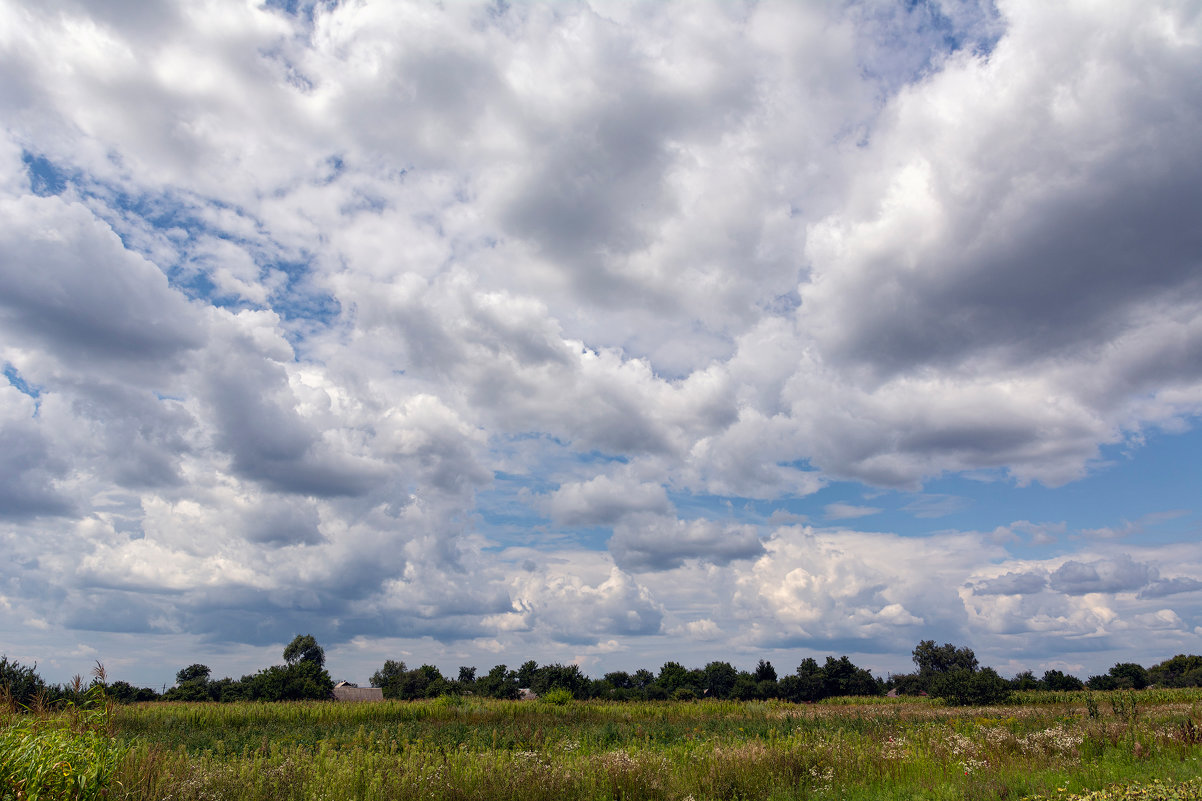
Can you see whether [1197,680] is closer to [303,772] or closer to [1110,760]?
[1110,760]

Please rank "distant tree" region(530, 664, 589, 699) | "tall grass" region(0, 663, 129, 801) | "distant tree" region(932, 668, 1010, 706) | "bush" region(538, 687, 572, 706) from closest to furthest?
"tall grass" region(0, 663, 129, 801)
"bush" region(538, 687, 572, 706)
"distant tree" region(932, 668, 1010, 706)
"distant tree" region(530, 664, 589, 699)

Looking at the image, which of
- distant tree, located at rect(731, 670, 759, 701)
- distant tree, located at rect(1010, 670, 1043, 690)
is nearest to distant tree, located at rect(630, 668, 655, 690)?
distant tree, located at rect(731, 670, 759, 701)

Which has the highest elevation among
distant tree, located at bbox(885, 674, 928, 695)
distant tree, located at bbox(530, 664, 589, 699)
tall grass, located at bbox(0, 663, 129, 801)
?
tall grass, located at bbox(0, 663, 129, 801)

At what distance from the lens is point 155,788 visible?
9.52m

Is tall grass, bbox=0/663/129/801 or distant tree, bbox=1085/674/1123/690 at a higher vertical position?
tall grass, bbox=0/663/129/801

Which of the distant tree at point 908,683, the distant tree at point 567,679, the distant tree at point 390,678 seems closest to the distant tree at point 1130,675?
the distant tree at point 908,683

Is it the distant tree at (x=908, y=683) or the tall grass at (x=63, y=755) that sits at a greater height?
the tall grass at (x=63, y=755)

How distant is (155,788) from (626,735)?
15.0 m

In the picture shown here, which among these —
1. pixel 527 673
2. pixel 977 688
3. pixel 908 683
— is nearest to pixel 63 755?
pixel 977 688

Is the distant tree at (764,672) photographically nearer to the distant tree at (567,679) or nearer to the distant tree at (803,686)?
the distant tree at (803,686)

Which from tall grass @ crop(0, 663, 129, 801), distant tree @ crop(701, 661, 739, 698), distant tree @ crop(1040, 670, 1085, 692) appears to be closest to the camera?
tall grass @ crop(0, 663, 129, 801)

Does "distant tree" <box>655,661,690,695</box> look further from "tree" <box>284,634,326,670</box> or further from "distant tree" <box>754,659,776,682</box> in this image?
"tree" <box>284,634,326,670</box>

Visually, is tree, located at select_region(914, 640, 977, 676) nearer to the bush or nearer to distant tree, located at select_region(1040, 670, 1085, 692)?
distant tree, located at select_region(1040, 670, 1085, 692)

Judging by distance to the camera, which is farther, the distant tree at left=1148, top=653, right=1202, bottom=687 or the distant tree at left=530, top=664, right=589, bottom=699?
the distant tree at left=1148, top=653, right=1202, bottom=687
